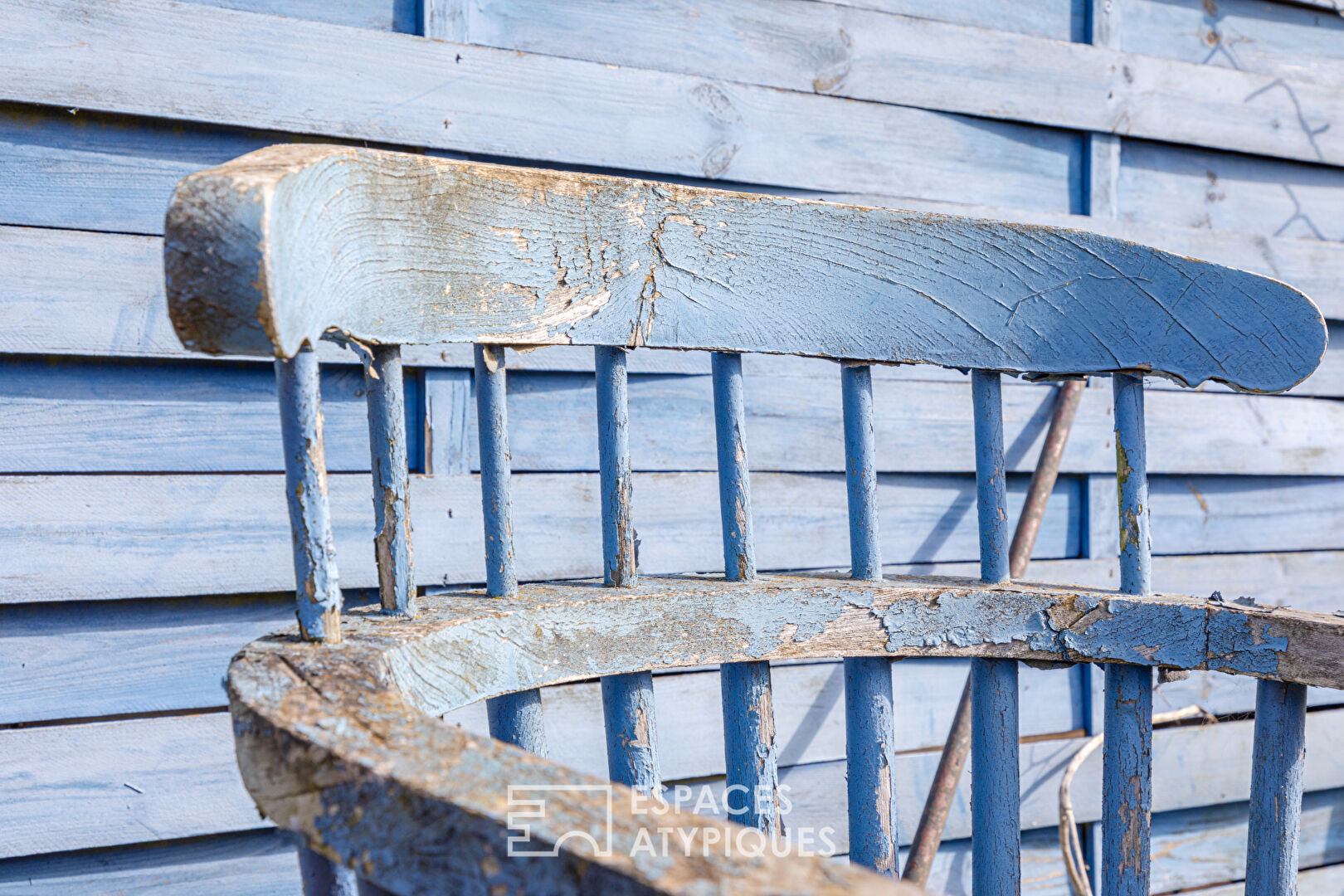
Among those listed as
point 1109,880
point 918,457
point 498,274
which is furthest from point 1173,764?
point 498,274

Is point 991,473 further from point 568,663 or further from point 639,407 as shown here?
point 639,407

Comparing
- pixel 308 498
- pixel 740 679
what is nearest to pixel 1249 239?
pixel 740 679

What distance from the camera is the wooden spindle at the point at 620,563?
0.69 metres

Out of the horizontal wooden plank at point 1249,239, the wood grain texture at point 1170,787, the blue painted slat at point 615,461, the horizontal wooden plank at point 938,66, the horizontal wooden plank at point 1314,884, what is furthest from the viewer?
the horizontal wooden plank at point 1314,884

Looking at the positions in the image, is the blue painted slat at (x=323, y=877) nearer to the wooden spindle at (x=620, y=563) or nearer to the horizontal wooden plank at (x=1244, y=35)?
the wooden spindle at (x=620, y=563)

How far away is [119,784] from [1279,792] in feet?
4.47

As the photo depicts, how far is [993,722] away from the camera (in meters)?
0.77

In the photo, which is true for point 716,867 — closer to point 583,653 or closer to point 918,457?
point 583,653

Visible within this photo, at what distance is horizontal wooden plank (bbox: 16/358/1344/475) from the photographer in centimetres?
123

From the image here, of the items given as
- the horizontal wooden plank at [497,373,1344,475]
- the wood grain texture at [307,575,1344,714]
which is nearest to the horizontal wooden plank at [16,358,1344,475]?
the horizontal wooden plank at [497,373,1344,475]

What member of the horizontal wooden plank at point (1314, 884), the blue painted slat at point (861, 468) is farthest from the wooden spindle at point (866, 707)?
the horizontal wooden plank at point (1314, 884)

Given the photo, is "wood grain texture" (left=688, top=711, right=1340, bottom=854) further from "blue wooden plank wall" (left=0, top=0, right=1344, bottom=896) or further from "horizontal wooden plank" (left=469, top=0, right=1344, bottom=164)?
"horizontal wooden plank" (left=469, top=0, right=1344, bottom=164)

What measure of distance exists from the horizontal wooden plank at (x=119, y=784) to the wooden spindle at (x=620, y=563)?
2.76ft

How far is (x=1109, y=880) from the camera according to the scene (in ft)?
2.47
